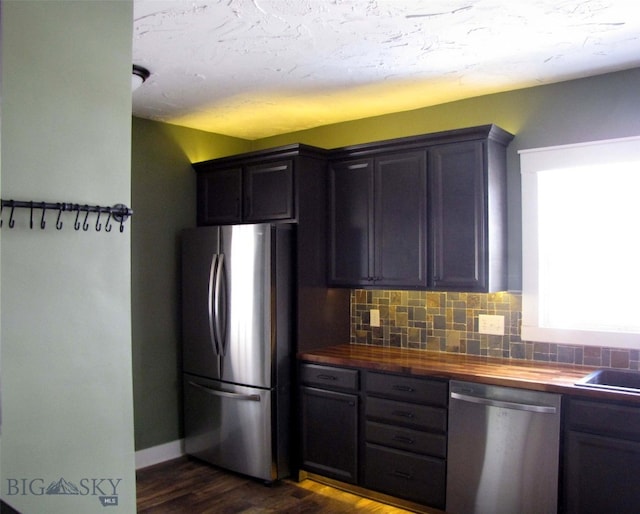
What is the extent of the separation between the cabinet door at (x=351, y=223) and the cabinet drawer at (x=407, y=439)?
95 centimetres

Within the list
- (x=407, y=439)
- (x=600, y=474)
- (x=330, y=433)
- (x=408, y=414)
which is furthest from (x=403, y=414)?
(x=600, y=474)

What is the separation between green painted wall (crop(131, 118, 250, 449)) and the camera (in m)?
4.15

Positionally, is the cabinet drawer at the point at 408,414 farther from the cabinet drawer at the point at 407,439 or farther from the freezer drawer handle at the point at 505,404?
the freezer drawer handle at the point at 505,404

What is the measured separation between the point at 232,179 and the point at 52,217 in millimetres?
2459

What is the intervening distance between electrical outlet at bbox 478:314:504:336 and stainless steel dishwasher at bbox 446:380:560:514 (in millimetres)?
628

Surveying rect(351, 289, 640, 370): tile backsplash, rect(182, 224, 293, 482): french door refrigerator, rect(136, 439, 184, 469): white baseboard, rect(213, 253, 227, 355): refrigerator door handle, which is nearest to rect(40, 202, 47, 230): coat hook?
rect(182, 224, 293, 482): french door refrigerator

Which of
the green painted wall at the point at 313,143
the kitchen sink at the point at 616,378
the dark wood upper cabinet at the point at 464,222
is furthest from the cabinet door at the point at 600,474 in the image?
the green painted wall at the point at 313,143

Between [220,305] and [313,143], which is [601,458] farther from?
[313,143]

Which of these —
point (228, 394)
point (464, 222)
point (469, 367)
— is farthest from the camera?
point (228, 394)

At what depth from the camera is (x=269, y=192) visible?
3.99 meters

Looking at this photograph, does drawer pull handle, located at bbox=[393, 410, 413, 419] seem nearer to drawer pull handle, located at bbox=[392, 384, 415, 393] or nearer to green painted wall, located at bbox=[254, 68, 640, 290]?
drawer pull handle, located at bbox=[392, 384, 415, 393]

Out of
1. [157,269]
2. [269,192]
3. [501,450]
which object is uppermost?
[269,192]

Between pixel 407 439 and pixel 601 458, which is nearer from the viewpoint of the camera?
pixel 601 458

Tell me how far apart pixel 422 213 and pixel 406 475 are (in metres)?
1.56
